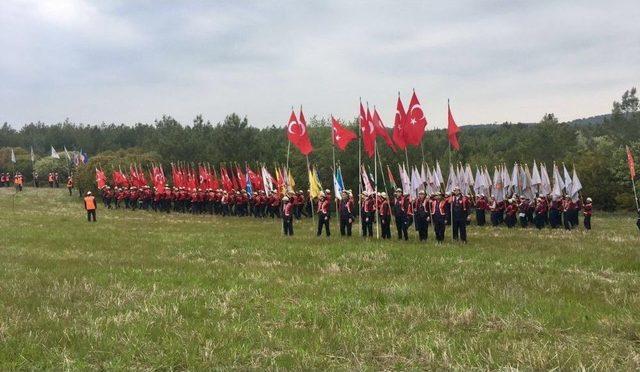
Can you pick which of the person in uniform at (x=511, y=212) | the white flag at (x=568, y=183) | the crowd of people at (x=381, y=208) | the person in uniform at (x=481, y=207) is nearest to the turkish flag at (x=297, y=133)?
the crowd of people at (x=381, y=208)

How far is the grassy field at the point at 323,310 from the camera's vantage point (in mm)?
7262

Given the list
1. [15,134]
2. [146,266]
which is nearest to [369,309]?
[146,266]

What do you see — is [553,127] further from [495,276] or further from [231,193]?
[495,276]

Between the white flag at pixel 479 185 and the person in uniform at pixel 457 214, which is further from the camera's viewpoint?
the white flag at pixel 479 185

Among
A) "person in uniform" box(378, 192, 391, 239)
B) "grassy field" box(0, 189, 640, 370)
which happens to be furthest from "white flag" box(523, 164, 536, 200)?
"grassy field" box(0, 189, 640, 370)

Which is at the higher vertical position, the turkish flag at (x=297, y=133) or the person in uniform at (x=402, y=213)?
the turkish flag at (x=297, y=133)

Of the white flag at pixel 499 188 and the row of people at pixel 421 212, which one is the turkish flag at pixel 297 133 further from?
the white flag at pixel 499 188

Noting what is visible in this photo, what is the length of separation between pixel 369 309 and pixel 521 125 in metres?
142

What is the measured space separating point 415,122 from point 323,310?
1566 centimetres

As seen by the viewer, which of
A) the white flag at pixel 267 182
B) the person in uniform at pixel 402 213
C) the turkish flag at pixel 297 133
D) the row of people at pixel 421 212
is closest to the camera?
the row of people at pixel 421 212

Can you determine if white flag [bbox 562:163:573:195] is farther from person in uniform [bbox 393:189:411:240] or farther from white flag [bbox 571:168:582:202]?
person in uniform [bbox 393:189:411:240]

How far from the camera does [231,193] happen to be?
157ft

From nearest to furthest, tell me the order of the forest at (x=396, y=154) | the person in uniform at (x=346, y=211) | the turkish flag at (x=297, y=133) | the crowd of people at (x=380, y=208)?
the crowd of people at (x=380, y=208) → the person in uniform at (x=346, y=211) → the turkish flag at (x=297, y=133) → the forest at (x=396, y=154)

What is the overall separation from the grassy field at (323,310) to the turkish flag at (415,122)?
24.5 feet
